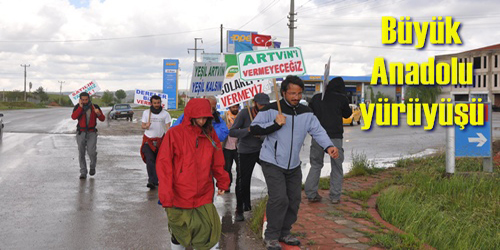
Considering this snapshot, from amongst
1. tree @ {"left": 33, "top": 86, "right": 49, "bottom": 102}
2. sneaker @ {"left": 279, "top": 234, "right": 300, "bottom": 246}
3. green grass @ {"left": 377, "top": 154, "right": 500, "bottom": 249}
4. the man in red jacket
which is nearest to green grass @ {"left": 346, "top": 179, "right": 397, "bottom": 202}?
green grass @ {"left": 377, "top": 154, "right": 500, "bottom": 249}

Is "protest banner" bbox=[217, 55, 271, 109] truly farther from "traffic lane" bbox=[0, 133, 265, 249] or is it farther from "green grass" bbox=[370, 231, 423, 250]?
"green grass" bbox=[370, 231, 423, 250]

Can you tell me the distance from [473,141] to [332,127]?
3319 mm

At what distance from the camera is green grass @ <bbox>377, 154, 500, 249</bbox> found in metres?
5.73

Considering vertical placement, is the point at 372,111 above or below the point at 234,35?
below

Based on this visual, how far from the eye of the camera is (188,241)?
14.0ft

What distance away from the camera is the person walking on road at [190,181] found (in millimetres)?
4238

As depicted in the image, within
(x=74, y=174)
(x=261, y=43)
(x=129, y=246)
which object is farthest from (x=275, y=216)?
(x=261, y=43)

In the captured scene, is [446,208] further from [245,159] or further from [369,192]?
[245,159]

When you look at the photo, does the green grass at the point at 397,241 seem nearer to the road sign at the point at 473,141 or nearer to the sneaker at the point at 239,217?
the sneaker at the point at 239,217

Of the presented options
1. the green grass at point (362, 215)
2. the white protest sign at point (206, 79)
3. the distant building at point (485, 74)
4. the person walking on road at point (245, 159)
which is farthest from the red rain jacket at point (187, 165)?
the distant building at point (485, 74)

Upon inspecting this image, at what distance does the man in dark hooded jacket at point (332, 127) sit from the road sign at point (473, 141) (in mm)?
2842

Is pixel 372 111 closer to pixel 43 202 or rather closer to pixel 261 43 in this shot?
pixel 43 202

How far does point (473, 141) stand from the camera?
9047 millimetres

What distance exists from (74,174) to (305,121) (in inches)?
289
